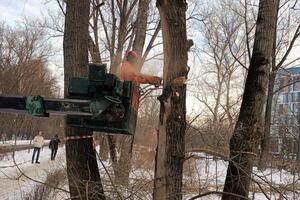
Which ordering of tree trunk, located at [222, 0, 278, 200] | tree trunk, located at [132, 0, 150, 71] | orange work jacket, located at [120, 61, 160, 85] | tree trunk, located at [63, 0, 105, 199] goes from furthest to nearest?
tree trunk, located at [132, 0, 150, 71] → tree trunk, located at [222, 0, 278, 200] → tree trunk, located at [63, 0, 105, 199] → orange work jacket, located at [120, 61, 160, 85]

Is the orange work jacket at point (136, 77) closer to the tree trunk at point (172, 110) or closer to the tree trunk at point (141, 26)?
the tree trunk at point (172, 110)

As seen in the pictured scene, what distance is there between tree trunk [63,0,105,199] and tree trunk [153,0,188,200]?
1.23 meters

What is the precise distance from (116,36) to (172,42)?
17.0 m

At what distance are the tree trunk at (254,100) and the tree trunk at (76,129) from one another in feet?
7.20

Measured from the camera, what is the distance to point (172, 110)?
5.16 m

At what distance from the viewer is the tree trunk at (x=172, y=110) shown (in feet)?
16.9

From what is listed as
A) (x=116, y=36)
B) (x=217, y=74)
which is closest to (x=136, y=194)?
(x=116, y=36)

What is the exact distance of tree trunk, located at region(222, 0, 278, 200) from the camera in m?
7.63

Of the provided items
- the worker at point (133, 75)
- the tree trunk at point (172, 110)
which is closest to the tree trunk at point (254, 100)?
the tree trunk at point (172, 110)

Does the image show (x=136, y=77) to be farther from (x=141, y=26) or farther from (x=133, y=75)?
(x=141, y=26)

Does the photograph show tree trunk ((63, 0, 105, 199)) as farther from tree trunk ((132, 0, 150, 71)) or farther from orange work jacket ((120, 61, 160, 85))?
tree trunk ((132, 0, 150, 71))

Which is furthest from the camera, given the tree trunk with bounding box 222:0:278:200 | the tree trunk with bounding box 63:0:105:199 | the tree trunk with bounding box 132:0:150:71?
the tree trunk with bounding box 132:0:150:71

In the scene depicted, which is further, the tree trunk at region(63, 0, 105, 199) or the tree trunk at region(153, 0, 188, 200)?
the tree trunk at region(63, 0, 105, 199)

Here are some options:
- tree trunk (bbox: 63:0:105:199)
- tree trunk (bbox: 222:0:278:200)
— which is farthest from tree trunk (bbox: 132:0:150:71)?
tree trunk (bbox: 63:0:105:199)
